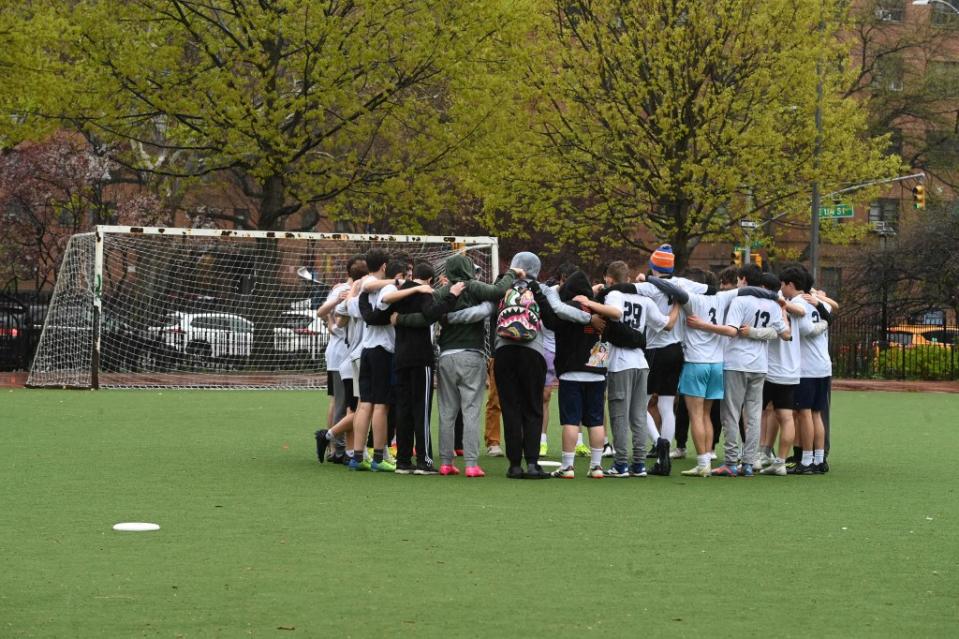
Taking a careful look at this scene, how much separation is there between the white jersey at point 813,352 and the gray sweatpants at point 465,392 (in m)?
3.08

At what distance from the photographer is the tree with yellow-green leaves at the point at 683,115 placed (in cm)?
2986

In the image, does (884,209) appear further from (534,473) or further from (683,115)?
(534,473)

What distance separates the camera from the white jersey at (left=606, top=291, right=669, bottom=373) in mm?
12789

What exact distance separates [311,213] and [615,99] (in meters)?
18.3

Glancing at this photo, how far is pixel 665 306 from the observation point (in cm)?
1347

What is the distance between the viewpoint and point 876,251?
39969mm

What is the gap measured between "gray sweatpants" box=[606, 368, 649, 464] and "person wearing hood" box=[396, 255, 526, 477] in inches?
45.2

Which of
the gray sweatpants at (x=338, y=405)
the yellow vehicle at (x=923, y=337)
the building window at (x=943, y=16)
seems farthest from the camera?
the building window at (x=943, y=16)

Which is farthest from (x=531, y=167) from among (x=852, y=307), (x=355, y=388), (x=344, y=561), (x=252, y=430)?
(x=344, y=561)

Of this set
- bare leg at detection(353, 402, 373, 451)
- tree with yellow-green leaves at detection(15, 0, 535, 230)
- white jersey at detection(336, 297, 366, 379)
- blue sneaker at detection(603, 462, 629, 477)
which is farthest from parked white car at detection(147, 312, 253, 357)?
blue sneaker at detection(603, 462, 629, 477)

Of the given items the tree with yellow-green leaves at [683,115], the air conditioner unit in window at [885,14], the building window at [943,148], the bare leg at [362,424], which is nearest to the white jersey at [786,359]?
the bare leg at [362,424]

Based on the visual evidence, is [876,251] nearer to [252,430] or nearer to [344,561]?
[252,430]

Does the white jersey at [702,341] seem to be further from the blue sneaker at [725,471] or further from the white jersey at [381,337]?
the white jersey at [381,337]

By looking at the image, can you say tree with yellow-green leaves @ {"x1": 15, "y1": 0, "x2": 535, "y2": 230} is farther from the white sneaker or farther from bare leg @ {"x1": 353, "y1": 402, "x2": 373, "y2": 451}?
the white sneaker
